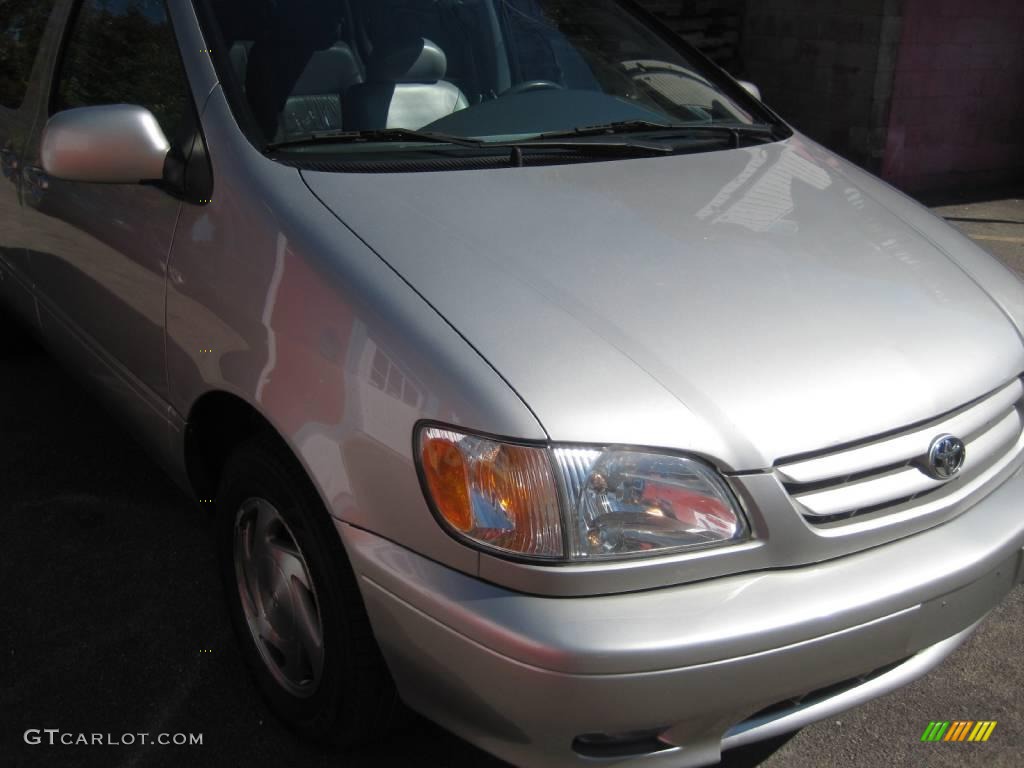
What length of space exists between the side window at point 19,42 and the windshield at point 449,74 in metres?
1.14

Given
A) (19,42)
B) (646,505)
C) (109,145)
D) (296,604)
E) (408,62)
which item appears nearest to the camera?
(646,505)

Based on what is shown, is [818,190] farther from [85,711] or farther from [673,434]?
[85,711]

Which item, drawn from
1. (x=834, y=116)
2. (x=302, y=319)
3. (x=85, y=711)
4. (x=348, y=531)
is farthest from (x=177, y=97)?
(x=834, y=116)

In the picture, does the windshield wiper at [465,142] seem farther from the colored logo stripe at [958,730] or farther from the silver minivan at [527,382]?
the colored logo stripe at [958,730]

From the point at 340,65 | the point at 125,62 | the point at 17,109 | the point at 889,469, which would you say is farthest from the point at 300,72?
the point at 889,469

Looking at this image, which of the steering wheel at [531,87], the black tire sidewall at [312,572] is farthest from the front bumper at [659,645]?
the steering wheel at [531,87]

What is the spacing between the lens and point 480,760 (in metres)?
2.42

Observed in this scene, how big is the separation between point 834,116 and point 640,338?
26.0 ft

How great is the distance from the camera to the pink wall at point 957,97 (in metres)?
9.12

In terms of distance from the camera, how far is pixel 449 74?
9.73 ft

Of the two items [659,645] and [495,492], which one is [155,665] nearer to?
[495,492]

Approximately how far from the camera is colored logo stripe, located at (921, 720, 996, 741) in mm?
2518

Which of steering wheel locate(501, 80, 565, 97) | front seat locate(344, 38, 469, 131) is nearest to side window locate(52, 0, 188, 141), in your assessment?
front seat locate(344, 38, 469, 131)

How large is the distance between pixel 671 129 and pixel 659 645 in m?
1.68
